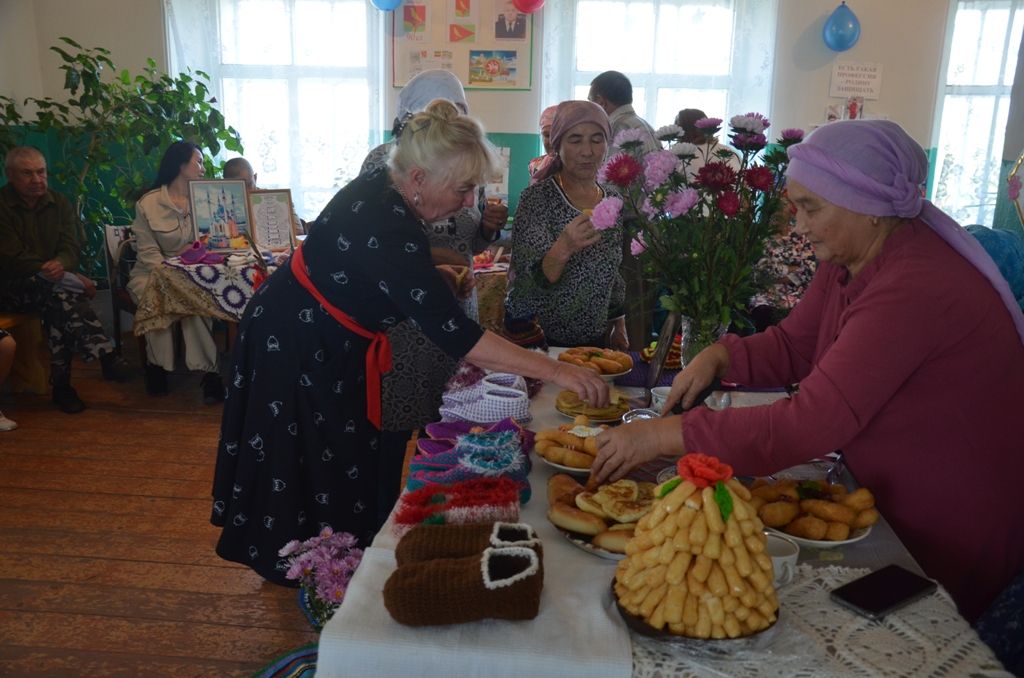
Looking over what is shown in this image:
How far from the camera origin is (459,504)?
124cm

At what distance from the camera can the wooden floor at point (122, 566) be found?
2.36 metres

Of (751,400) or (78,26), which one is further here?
(78,26)

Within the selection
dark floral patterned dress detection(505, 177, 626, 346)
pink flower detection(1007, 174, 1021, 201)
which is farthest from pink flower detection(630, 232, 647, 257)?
pink flower detection(1007, 174, 1021, 201)

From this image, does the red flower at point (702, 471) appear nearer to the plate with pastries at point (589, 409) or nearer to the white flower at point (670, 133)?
the plate with pastries at point (589, 409)

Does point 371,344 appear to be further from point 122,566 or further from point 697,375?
point 122,566

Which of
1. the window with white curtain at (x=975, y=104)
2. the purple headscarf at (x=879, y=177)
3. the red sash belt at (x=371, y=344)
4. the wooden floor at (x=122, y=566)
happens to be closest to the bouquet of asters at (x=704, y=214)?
the purple headscarf at (x=879, y=177)

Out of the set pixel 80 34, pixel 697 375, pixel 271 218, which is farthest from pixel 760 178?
pixel 80 34

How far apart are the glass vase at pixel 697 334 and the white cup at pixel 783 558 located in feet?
2.22

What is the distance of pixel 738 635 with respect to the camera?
3.21 feet

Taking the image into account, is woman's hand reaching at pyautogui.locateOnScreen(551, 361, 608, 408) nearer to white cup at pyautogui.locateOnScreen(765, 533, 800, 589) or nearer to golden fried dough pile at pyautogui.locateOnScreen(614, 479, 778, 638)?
white cup at pyautogui.locateOnScreen(765, 533, 800, 589)

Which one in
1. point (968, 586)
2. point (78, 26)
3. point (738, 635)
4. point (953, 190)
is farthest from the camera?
point (953, 190)

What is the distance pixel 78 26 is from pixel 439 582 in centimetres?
658

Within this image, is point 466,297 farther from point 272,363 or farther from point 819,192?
point 819,192

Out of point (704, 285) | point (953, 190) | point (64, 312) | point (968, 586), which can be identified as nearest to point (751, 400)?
point (704, 285)
